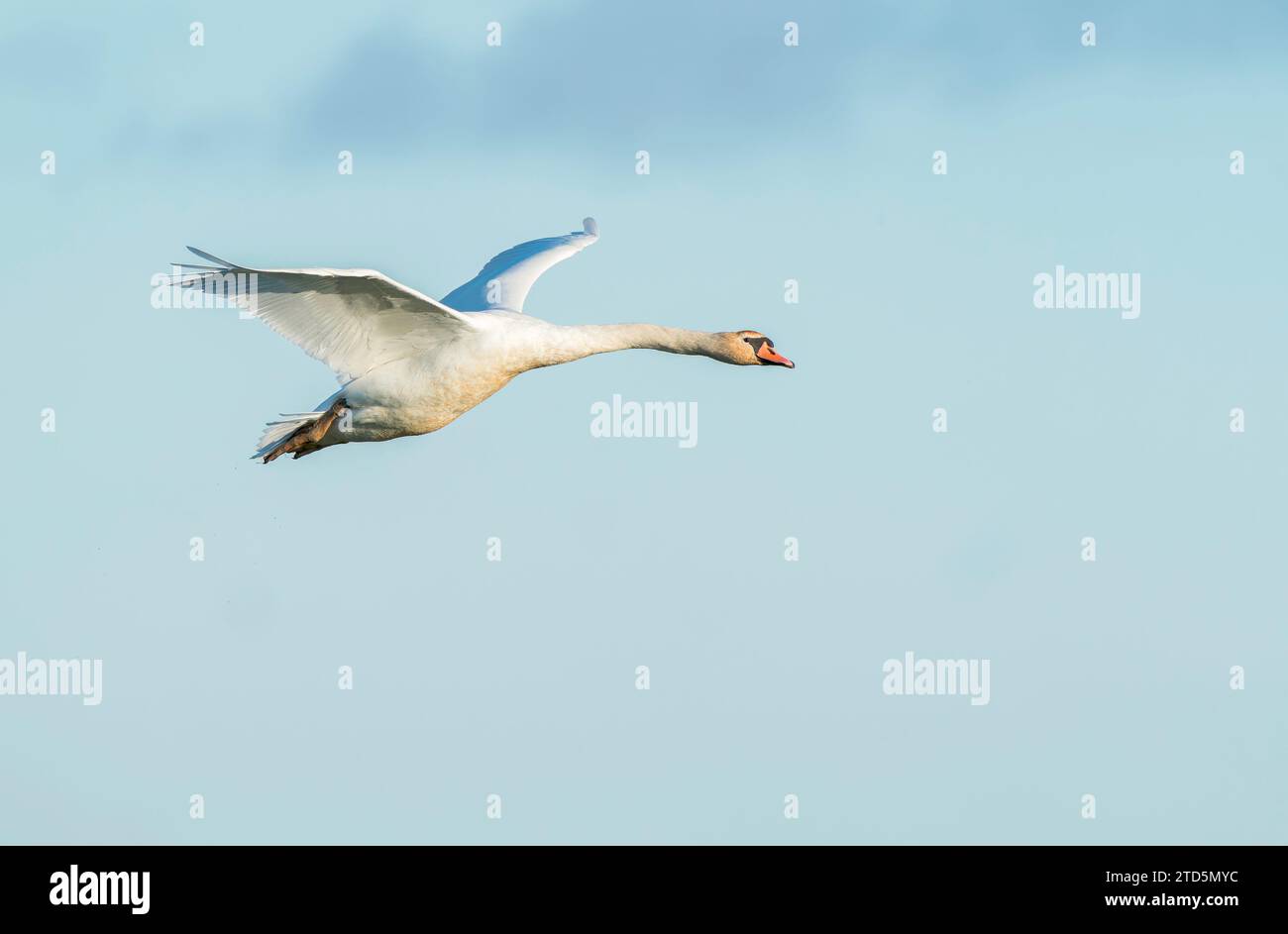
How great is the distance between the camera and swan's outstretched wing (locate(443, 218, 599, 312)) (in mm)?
24984

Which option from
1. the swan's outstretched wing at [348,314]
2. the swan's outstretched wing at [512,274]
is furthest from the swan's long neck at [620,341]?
the swan's outstretched wing at [512,274]

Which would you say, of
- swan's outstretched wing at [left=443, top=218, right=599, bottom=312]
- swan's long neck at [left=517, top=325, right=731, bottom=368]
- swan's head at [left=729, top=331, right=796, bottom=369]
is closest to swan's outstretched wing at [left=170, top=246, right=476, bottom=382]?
swan's long neck at [left=517, top=325, right=731, bottom=368]

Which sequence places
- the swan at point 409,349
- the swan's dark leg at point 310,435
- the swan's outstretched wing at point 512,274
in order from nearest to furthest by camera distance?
1. the swan at point 409,349
2. the swan's dark leg at point 310,435
3. the swan's outstretched wing at point 512,274

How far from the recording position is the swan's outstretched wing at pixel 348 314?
20.4m

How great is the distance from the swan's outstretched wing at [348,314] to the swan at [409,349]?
11 mm

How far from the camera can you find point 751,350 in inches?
904

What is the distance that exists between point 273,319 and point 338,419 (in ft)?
4.60

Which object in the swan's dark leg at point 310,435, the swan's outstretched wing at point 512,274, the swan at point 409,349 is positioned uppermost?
the swan's outstretched wing at point 512,274

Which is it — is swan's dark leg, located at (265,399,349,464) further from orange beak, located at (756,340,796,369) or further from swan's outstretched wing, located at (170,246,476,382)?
orange beak, located at (756,340,796,369)

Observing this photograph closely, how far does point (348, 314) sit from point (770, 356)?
15.6 feet

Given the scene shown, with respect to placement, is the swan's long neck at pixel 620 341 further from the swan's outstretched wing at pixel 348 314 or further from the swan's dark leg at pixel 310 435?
the swan's dark leg at pixel 310 435

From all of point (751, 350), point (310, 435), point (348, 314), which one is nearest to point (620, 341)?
point (751, 350)

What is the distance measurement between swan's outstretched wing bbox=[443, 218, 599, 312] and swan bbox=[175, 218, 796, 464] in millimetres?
2149
